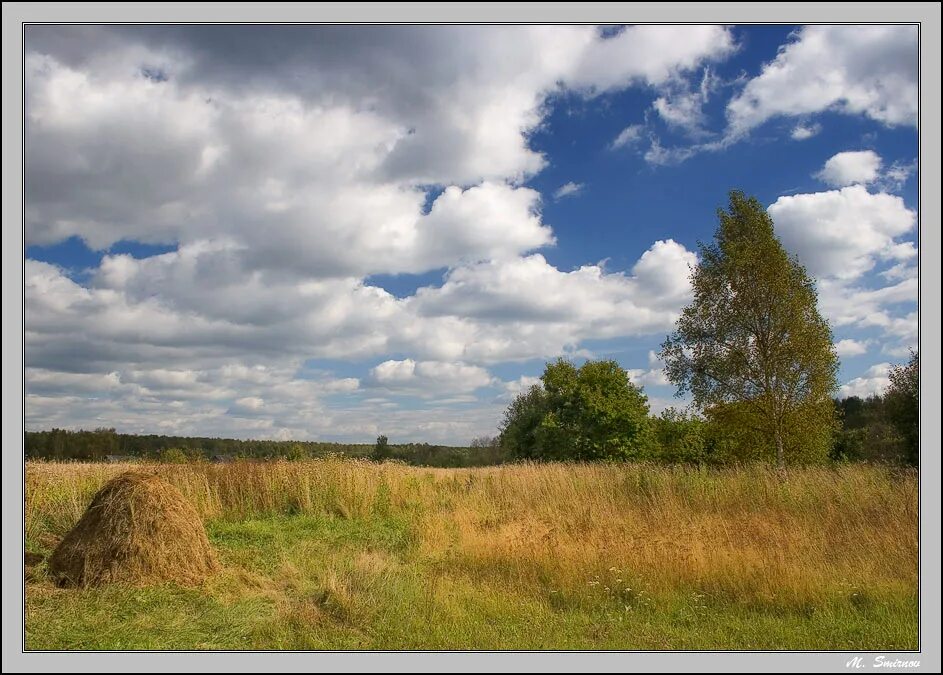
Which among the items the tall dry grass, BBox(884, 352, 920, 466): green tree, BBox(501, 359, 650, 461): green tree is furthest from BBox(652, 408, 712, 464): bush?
the tall dry grass

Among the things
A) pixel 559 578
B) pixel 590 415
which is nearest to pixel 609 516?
pixel 559 578

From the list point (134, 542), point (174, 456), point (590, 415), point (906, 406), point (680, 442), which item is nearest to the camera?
point (134, 542)

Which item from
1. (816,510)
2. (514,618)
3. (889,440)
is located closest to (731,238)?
(816,510)

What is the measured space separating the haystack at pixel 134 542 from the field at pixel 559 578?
0.31 meters

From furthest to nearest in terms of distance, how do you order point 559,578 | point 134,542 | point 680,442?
1. point 680,442
2. point 134,542
3. point 559,578

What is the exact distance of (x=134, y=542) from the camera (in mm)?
Answer: 7711

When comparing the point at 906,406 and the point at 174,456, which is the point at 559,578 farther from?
the point at 906,406

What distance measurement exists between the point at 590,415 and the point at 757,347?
17855 millimetres

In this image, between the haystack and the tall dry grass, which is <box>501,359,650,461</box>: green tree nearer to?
the tall dry grass

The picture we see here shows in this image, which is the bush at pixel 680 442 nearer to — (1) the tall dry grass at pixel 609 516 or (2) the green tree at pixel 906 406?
(2) the green tree at pixel 906 406

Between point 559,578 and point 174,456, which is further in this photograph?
point 174,456

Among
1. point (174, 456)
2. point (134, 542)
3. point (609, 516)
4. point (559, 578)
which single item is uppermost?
point (174, 456)

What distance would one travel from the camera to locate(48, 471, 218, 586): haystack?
7.57m

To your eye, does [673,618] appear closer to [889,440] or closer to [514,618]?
[514,618]
